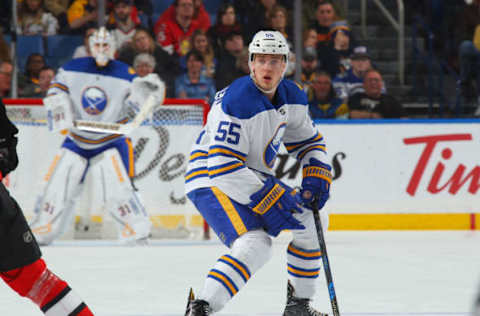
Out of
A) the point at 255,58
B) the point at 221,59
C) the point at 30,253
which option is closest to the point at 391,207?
the point at 221,59

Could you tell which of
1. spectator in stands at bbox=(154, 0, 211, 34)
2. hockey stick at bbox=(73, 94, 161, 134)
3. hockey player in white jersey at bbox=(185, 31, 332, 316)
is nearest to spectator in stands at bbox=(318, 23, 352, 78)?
spectator in stands at bbox=(154, 0, 211, 34)

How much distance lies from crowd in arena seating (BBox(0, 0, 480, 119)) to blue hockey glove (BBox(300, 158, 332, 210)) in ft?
12.9

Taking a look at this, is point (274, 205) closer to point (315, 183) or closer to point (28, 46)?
point (315, 183)

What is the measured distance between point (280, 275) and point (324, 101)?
2784mm

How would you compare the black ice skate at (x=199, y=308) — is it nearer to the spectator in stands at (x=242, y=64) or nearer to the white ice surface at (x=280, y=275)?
the white ice surface at (x=280, y=275)

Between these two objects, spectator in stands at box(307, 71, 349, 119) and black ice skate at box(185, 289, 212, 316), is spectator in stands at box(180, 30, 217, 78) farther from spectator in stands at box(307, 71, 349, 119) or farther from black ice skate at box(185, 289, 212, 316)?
black ice skate at box(185, 289, 212, 316)

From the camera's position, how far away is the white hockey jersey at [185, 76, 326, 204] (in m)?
3.33

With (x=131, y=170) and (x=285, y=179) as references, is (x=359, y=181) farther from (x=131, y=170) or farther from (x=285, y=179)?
(x=131, y=170)

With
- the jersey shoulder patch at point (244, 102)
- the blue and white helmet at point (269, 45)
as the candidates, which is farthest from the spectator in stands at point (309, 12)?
the jersey shoulder patch at point (244, 102)

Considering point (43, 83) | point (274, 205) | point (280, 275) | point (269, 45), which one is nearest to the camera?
point (274, 205)

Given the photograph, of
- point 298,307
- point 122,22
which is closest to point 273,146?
point 298,307

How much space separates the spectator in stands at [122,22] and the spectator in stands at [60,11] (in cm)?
42

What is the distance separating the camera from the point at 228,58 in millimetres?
8039

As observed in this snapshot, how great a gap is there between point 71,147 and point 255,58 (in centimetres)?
323
